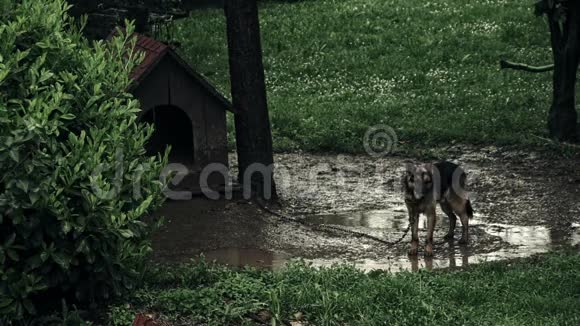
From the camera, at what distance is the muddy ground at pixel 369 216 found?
10953 millimetres

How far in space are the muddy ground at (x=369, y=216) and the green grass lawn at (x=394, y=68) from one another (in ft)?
3.38

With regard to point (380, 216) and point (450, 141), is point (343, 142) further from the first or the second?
point (380, 216)

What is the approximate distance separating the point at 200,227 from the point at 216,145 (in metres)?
1.65

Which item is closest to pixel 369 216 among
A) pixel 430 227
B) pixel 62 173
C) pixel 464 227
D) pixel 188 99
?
pixel 464 227

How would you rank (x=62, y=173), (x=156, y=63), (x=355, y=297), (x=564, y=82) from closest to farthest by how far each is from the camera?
(x=62, y=173) < (x=355, y=297) < (x=156, y=63) < (x=564, y=82)

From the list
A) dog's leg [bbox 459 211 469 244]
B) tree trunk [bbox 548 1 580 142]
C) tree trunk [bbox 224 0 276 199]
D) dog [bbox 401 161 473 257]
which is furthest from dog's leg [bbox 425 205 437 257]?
tree trunk [bbox 548 1 580 142]

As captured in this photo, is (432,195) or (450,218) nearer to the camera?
(432,195)

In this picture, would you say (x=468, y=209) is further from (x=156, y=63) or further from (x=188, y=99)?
(x=156, y=63)

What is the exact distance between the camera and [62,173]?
7840 millimetres

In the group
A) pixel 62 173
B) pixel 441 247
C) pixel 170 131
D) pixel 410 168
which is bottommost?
pixel 441 247

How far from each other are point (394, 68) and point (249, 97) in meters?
7.50

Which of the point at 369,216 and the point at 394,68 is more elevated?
the point at 394,68

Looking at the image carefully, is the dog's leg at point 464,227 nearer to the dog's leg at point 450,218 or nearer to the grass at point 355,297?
the dog's leg at point 450,218

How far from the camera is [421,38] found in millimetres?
21797
